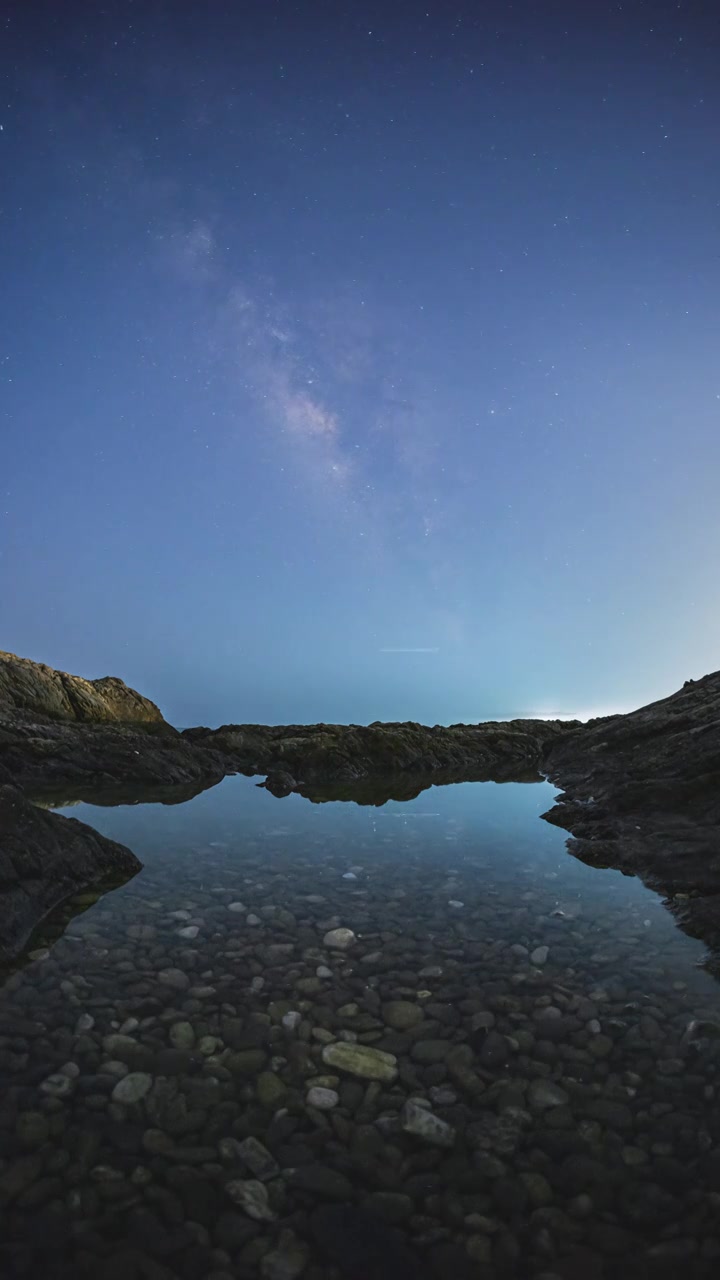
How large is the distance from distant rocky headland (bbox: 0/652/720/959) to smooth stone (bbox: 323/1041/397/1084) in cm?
374

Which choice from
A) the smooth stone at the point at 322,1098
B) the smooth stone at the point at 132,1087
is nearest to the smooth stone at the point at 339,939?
the smooth stone at the point at 322,1098

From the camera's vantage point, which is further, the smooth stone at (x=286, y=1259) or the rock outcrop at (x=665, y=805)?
the rock outcrop at (x=665, y=805)

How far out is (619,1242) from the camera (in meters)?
2.79

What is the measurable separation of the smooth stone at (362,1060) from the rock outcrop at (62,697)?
25388mm

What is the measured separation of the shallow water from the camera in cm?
277

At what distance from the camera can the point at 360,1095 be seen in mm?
3836

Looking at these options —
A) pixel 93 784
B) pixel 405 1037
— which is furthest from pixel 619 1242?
pixel 93 784

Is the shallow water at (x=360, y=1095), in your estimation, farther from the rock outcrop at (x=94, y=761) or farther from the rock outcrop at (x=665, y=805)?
the rock outcrop at (x=94, y=761)

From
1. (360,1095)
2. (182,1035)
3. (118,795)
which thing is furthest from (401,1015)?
(118,795)

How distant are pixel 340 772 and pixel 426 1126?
21.7m

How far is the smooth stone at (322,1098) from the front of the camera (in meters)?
3.72

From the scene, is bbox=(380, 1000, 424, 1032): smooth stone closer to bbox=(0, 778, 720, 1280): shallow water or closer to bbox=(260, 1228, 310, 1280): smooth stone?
bbox=(0, 778, 720, 1280): shallow water

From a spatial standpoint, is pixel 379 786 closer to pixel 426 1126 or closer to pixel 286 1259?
pixel 426 1126

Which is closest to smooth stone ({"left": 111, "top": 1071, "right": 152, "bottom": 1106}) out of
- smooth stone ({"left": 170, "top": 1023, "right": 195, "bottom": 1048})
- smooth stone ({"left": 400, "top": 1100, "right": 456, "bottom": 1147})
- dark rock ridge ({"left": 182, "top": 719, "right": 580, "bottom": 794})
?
smooth stone ({"left": 170, "top": 1023, "right": 195, "bottom": 1048})
